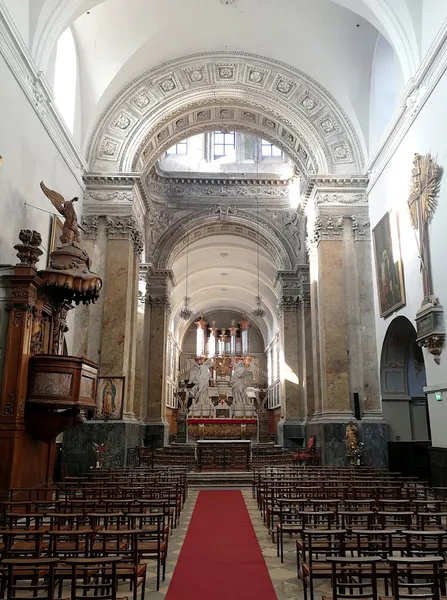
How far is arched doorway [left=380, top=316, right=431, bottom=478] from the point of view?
13406mm

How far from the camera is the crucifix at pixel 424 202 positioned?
10.2 meters

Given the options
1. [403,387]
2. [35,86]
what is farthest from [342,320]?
[35,86]

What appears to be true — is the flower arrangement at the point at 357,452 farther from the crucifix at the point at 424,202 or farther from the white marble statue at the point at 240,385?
the white marble statue at the point at 240,385

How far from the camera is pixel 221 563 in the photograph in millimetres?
5730

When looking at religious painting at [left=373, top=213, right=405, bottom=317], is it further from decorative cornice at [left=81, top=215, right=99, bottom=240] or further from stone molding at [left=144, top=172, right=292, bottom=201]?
stone molding at [left=144, top=172, right=292, bottom=201]

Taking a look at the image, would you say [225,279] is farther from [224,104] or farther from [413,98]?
[413,98]

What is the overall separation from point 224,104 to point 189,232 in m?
7.61

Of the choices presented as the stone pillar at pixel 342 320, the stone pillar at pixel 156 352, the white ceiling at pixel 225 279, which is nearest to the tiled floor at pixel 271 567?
the stone pillar at pixel 342 320

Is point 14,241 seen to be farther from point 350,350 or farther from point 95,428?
point 350,350

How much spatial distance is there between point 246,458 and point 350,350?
15.5 ft

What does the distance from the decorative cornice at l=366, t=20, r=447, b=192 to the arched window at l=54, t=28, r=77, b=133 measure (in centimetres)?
828

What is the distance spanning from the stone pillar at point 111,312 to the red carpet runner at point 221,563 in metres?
4.81

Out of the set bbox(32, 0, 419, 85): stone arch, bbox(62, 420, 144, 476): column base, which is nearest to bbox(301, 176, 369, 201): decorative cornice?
bbox(32, 0, 419, 85): stone arch

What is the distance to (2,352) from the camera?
8.22 meters
